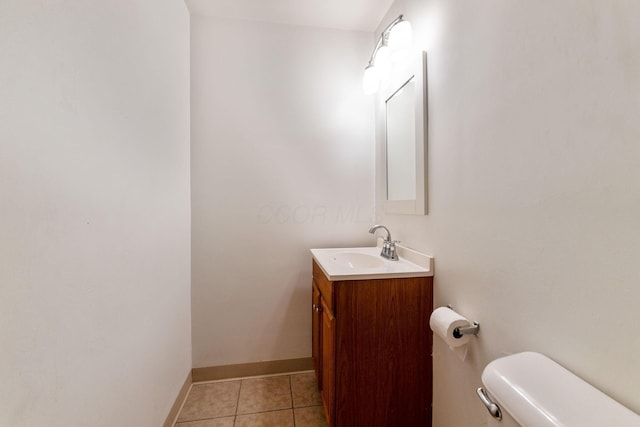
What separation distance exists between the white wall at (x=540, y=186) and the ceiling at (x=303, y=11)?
720mm

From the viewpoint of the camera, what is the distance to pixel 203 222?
174 cm

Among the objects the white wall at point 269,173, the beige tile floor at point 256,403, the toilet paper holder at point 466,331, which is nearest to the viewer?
the toilet paper holder at point 466,331

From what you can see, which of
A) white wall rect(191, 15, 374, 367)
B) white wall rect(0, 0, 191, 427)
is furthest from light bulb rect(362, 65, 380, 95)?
white wall rect(0, 0, 191, 427)

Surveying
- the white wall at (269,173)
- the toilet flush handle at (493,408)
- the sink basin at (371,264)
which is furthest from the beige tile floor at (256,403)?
the toilet flush handle at (493,408)

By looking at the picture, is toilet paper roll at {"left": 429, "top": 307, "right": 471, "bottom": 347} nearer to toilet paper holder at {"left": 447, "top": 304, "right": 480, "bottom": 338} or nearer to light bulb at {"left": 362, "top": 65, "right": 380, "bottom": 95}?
toilet paper holder at {"left": 447, "top": 304, "right": 480, "bottom": 338}

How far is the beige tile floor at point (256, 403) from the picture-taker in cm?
142

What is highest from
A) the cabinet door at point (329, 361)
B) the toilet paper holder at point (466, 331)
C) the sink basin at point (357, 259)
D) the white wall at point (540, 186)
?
the white wall at point (540, 186)

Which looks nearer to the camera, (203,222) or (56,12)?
(56,12)

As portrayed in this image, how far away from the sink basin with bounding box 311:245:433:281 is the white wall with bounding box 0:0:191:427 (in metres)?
0.82

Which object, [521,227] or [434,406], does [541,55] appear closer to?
[521,227]

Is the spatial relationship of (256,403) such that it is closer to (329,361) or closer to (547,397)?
(329,361)

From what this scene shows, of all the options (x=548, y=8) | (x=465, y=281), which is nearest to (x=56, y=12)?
(x=548, y=8)

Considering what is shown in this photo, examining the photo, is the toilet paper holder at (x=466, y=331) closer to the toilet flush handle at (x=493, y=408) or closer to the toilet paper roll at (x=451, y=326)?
the toilet paper roll at (x=451, y=326)

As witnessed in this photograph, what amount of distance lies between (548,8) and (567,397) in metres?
0.92
